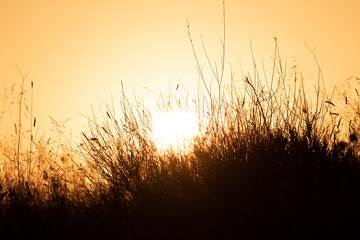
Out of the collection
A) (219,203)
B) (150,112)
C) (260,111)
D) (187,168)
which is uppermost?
(150,112)

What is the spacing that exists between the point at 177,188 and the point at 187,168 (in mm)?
243

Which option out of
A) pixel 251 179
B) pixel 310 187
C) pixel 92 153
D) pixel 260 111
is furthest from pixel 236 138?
pixel 92 153

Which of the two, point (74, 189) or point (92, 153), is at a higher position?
point (92, 153)

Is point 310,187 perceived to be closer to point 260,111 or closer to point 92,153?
point 260,111

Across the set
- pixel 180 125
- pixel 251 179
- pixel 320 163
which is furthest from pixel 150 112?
pixel 320 163

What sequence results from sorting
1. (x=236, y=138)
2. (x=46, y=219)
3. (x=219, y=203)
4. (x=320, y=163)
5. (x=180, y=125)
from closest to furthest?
(x=219, y=203) → (x=46, y=219) → (x=320, y=163) → (x=236, y=138) → (x=180, y=125)

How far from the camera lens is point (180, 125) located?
287cm

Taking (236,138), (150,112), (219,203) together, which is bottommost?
(219,203)

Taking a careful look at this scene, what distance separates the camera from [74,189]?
274 cm

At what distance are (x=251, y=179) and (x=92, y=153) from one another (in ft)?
5.11

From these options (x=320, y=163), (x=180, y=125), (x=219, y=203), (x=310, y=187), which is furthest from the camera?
(x=180, y=125)

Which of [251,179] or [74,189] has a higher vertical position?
[74,189]

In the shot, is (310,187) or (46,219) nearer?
(310,187)

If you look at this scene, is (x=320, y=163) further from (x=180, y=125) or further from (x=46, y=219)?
(x=46, y=219)
